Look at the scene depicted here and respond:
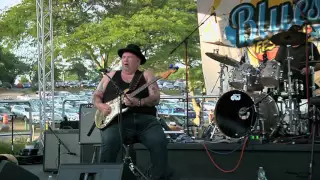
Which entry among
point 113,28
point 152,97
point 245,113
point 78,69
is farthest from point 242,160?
point 78,69

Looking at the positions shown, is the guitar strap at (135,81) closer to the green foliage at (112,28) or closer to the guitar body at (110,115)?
the guitar body at (110,115)

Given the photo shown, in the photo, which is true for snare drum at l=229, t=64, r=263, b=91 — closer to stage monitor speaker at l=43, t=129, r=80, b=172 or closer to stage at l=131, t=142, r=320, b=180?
stage at l=131, t=142, r=320, b=180

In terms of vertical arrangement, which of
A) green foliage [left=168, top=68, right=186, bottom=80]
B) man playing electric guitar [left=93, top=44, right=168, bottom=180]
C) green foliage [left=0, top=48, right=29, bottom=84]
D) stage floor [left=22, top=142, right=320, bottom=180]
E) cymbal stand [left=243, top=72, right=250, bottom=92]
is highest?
green foliage [left=0, top=48, right=29, bottom=84]

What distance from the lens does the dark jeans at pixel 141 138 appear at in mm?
4953

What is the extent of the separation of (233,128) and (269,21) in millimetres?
4285

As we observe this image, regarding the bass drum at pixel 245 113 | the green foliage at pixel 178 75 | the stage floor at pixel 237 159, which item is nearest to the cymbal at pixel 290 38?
the bass drum at pixel 245 113

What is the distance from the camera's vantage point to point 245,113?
20.4ft

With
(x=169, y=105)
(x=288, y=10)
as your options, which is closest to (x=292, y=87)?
(x=288, y=10)

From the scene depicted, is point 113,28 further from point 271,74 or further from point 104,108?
point 104,108

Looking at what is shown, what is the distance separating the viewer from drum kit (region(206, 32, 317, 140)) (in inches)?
244

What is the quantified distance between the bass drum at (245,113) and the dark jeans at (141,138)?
1532 mm

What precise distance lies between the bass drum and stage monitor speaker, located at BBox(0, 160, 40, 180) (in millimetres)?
3285

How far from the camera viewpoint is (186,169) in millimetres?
6117

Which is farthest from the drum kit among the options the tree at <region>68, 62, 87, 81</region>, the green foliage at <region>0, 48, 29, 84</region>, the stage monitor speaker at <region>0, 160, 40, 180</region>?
the green foliage at <region>0, 48, 29, 84</region>
